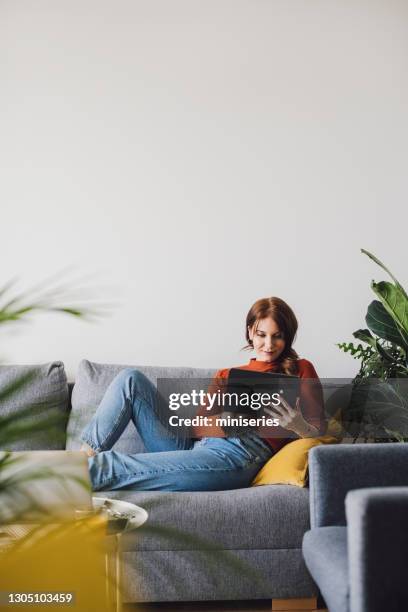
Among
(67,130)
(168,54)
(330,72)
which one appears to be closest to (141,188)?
(67,130)

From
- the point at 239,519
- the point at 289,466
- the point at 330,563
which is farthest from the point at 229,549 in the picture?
the point at 330,563

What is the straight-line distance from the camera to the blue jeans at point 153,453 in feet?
7.77

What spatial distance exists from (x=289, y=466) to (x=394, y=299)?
0.68 m

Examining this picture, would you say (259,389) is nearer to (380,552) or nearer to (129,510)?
(129,510)

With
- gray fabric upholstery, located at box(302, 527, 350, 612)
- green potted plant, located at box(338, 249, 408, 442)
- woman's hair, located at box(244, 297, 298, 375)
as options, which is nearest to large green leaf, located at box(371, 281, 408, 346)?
green potted plant, located at box(338, 249, 408, 442)

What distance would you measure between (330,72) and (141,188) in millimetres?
997

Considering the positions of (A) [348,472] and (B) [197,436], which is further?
(B) [197,436]

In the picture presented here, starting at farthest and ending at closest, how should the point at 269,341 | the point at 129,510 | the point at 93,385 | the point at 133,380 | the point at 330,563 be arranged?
the point at 93,385
the point at 269,341
the point at 133,380
the point at 129,510
the point at 330,563

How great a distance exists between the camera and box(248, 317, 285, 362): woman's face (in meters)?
2.71

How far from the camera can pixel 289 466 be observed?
238 cm

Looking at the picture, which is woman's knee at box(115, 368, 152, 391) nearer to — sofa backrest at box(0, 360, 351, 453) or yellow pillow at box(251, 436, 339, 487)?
sofa backrest at box(0, 360, 351, 453)

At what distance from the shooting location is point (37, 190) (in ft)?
10.3

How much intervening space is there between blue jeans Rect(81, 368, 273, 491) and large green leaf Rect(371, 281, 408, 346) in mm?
640

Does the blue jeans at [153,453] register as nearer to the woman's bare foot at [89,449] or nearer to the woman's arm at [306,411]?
the woman's bare foot at [89,449]
